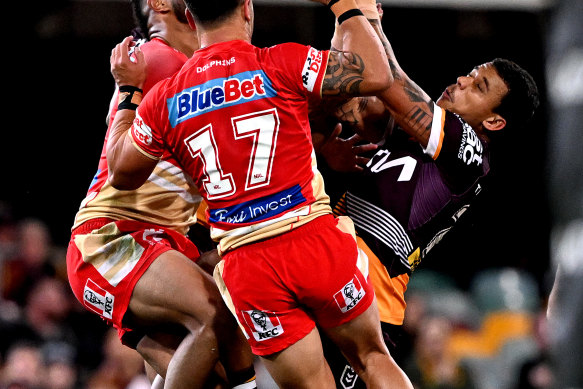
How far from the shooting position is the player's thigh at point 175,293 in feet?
11.3

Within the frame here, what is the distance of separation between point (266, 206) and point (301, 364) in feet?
2.03

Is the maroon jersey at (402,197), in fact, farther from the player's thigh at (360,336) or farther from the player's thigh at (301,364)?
the player's thigh at (301,364)

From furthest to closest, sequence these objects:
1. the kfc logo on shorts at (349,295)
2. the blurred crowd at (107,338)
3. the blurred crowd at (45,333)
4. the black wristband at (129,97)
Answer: the blurred crowd at (107,338) < the blurred crowd at (45,333) < the black wristband at (129,97) < the kfc logo on shorts at (349,295)

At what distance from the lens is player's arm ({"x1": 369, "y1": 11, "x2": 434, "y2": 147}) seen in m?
3.59

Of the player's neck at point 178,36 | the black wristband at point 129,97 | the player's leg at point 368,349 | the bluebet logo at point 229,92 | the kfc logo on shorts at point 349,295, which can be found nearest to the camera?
the bluebet logo at point 229,92

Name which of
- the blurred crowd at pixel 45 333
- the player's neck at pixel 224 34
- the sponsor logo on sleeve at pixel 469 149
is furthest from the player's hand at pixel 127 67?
the blurred crowd at pixel 45 333

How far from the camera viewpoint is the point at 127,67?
347 centimetres

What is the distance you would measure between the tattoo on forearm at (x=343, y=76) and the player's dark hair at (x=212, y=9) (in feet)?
1.44

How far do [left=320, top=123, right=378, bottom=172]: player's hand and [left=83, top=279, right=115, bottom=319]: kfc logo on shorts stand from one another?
3.99 ft

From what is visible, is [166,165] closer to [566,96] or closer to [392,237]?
[392,237]

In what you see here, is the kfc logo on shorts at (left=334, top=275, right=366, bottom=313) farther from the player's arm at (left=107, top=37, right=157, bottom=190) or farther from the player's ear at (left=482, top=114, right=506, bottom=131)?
the player's ear at (left=482, top=114, right=506, bottom=131)

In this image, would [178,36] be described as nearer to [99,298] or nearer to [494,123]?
[99,298]

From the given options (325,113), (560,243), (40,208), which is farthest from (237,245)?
(40,208)

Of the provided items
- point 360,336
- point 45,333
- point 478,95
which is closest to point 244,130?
point 360,336
